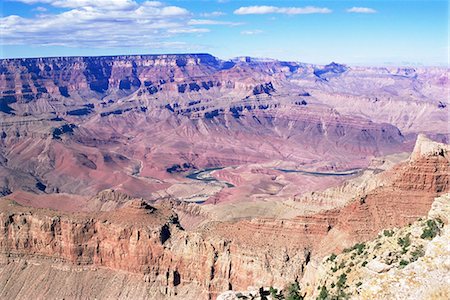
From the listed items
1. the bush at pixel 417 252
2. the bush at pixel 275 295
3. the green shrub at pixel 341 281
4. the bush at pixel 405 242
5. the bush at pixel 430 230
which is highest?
the bush at pixel 430 230

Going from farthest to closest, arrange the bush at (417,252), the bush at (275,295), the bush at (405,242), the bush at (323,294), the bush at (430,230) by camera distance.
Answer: the bush at (275,295), the bush at (405,242), the bush at (430,230), the bush at (323,294), the bush at (417,252)

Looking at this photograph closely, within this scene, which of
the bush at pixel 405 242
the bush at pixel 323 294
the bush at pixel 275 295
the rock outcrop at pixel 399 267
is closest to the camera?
the rock outcrop at pixel 399 267

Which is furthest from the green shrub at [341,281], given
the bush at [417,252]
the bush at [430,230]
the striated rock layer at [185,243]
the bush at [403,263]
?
the striated rock layer at [185,243]

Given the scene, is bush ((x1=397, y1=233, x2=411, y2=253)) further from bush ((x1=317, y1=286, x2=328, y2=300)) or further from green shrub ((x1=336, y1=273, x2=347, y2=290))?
bush ((x1=317, y1=286, x2=328, y2=300))

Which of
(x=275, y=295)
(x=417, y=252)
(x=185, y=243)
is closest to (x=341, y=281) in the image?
(x=417, y=252)

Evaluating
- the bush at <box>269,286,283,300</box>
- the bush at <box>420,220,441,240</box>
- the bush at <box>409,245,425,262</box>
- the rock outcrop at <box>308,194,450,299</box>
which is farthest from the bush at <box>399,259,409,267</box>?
the bush at <box>269,286,283,300</box>

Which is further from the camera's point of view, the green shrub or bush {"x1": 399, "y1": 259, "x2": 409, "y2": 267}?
the green shrub

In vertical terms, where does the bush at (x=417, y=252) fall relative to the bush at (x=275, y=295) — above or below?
above

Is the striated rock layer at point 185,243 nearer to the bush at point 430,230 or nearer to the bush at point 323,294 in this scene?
the bush at point 430,230

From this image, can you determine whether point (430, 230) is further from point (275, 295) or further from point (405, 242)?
point (275, 295)

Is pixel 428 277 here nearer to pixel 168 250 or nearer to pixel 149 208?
pixel 168 250

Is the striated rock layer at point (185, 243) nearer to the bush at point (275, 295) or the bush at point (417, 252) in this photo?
the bush at point (275, 295)

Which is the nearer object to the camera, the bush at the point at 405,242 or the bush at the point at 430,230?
the bush at the point at 430,230
